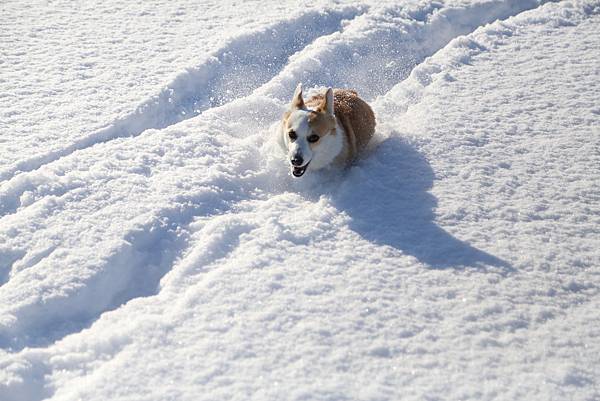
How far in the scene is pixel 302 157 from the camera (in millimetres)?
4738

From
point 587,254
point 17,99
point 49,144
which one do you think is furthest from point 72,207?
point 587,254

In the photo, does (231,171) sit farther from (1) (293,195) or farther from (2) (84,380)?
(2) (84,380)

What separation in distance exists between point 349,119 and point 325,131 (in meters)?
0.38

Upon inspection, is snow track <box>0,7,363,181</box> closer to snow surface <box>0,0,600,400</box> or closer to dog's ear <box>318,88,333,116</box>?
snow surface <box>0,0,600,400</box>

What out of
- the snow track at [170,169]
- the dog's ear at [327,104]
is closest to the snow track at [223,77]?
the snow track at [170,169]

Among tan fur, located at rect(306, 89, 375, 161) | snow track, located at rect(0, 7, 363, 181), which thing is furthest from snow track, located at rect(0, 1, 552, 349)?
tan fur, located at rect(306, 89, 375, 161)

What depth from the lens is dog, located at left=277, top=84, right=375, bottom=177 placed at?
191 inches

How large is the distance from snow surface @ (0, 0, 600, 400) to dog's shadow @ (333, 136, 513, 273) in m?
0.02

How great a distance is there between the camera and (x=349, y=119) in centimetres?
530

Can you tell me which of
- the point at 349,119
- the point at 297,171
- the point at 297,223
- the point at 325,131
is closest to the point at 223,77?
the point at 349,119

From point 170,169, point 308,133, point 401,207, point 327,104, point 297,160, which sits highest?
point 327,104

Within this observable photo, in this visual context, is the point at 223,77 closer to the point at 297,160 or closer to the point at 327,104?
the point at 327,104

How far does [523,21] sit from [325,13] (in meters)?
2.33

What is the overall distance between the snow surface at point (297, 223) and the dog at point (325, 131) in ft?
0.51
